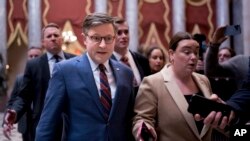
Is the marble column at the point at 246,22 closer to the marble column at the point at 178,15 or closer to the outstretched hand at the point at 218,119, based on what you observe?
the marble column at the point at 178,15

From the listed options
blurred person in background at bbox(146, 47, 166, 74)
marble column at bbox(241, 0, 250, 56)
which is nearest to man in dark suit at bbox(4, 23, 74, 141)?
blurred person in background at bbox(146, 47, 166, 74)

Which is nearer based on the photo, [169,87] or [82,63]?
[82,63]

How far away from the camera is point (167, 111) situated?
2.88m

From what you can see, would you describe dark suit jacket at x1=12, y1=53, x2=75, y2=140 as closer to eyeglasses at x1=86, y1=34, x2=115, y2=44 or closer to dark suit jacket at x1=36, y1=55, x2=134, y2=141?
dark suit jacket at x1=36, y1=55, x2=134, y2=141

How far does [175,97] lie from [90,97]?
1.94ft

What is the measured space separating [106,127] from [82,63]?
0.40 meters

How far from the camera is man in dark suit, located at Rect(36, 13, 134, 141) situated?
2586mm

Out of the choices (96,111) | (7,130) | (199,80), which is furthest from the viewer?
(7,130)

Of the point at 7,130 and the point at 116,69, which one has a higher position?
the point at 116,69

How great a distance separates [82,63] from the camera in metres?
2.70

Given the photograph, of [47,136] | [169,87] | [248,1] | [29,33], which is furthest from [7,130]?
[29,33]

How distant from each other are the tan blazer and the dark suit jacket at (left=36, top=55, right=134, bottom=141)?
22 centimetres

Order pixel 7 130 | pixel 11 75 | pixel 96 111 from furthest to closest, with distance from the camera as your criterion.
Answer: pixel 11 75, pixel 7 130, pixel 96 111

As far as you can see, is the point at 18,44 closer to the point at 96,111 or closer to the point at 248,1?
the point at 248,1
